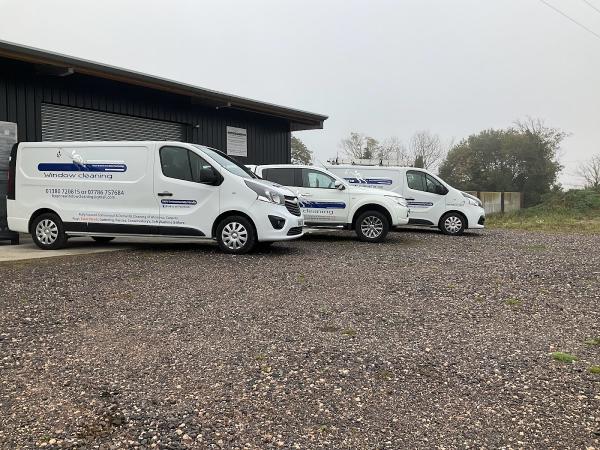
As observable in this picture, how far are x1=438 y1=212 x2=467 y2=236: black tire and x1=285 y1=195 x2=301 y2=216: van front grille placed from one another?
659 cm

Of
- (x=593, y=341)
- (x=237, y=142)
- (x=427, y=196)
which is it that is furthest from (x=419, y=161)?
(x=593, y=341)

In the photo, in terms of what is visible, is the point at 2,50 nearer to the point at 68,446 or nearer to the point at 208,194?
the point at 208,194

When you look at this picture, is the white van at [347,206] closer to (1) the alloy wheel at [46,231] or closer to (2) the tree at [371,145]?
(1) the alloy wheel at [46,231]

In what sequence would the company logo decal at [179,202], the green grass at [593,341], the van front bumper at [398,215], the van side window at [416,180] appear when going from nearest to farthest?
the green grass at [593,341], the company logo decal at [179,202], the van front bumper at [398,215], the van side window at [416,180]

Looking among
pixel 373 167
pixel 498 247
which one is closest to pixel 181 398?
pixel 498 247

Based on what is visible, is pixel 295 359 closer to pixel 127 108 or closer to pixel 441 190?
pixel 127 108

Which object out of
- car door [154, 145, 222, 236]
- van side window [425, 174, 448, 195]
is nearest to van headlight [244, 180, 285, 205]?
car door [154, 145, 222, 236]

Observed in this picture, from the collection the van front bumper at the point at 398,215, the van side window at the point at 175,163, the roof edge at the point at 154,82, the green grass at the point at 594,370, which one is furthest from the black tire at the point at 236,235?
the green grass at the point at 594,370

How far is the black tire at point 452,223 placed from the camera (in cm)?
1476

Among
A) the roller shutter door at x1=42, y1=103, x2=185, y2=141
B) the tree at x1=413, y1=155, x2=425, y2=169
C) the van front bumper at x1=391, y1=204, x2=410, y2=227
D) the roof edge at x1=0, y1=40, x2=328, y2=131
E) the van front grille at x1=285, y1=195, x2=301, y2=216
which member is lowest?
the van front bumper at x1=391, y1=204, x2=410, y2=227

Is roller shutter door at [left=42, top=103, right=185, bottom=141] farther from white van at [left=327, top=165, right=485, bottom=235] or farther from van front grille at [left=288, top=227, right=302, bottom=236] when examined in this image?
van front grille at [left=288, top=227, right=302, bottom=236]

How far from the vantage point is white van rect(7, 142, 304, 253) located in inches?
361

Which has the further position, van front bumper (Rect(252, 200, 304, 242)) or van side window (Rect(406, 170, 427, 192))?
van side window (Rect(406, 170, 427, 192))

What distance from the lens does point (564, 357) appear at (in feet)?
13.1
